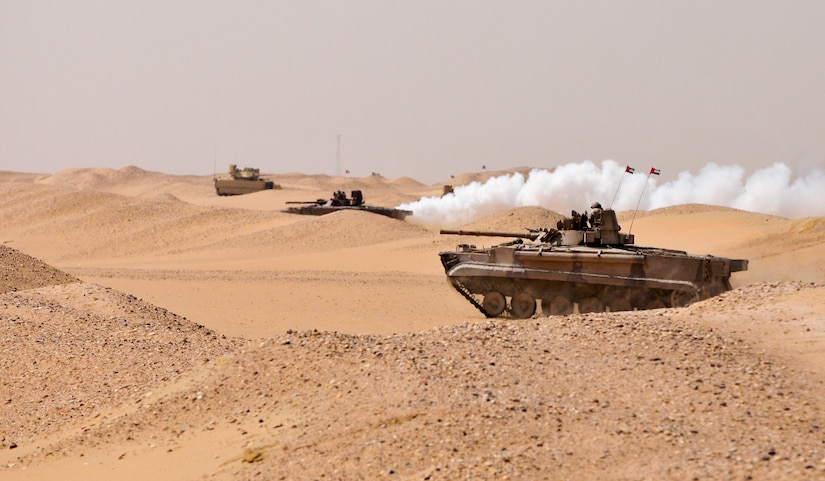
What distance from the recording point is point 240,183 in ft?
245

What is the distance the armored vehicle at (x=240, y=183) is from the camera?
245 ft

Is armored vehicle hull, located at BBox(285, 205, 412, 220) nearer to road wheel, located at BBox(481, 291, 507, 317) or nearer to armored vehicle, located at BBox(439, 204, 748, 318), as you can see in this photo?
armored vehicle, located at BBox(439, 204, 748, 318)

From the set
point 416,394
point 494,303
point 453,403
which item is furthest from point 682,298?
point 453,403

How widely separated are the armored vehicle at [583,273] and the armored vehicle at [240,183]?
52.9m

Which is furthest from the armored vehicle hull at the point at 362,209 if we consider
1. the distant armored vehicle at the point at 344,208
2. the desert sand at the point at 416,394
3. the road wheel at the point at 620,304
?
the road wheel at the point at 620,304

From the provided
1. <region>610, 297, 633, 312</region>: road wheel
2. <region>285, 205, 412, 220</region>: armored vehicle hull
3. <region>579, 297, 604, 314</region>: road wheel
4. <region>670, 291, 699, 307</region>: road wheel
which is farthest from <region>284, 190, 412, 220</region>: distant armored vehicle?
<region>670, 291, 699, 307</region>: road wheel

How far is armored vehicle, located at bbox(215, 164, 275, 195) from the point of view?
245 ft

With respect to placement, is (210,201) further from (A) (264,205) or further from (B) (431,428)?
(B) (431,428)

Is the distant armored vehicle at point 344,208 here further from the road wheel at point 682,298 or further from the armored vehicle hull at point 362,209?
the road wheel at point 682,298

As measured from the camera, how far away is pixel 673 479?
822 centimetres

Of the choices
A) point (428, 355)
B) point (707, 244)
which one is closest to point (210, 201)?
point (707, 244)

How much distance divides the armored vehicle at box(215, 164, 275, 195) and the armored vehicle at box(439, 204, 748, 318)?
174 feet

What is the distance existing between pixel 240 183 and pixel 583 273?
181 ft

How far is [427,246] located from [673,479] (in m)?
32.0
